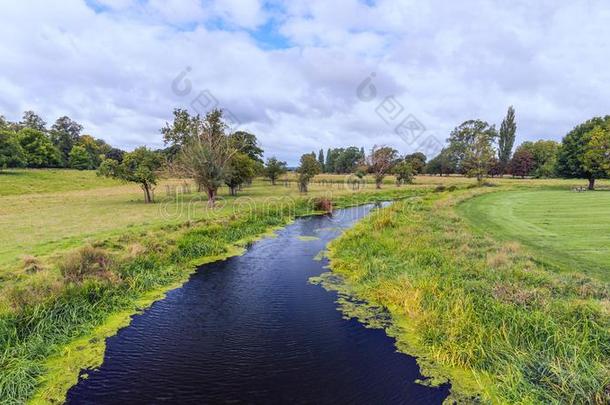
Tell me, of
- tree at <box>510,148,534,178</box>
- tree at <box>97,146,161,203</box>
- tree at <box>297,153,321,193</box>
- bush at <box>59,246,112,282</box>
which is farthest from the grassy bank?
tree at <box>510,148,534,178</box>

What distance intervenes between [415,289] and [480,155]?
236ft

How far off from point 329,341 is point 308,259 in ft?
29.2

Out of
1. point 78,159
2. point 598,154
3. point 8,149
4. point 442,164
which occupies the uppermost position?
point 8,149

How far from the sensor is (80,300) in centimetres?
1128

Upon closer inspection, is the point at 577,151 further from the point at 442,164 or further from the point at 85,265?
the point at 85,265

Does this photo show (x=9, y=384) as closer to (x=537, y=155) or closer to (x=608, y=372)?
(x=608, y=372)

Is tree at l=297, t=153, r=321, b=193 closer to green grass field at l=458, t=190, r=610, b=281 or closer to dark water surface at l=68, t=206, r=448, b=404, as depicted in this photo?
green grass field at l=458, t=190, r=610, b=281

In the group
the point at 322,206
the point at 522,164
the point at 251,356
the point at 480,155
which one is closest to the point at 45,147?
the point at 322,206

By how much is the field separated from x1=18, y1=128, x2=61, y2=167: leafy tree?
2467 inches

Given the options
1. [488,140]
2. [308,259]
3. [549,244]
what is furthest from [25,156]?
[488,140]

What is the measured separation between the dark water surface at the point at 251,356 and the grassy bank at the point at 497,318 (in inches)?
44.8

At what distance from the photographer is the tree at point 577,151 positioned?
178 feet

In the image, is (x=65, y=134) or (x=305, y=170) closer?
(x=305, y=170)

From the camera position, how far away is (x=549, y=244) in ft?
54.7
